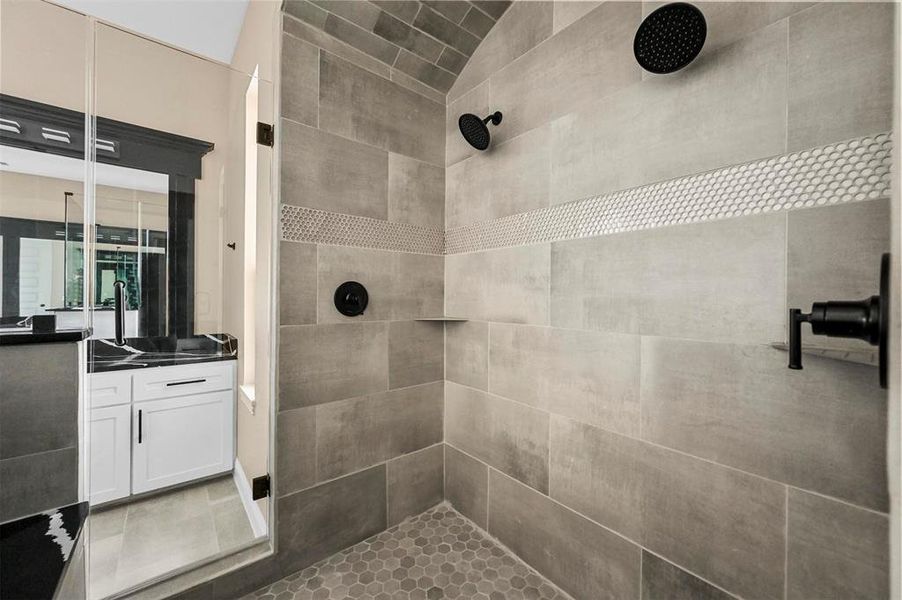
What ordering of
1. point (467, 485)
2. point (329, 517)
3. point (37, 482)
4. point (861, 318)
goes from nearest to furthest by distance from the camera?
point (861, 318) < point (37, 482) < point (329, 517) < point (467, 485)

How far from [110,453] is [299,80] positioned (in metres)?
1.49

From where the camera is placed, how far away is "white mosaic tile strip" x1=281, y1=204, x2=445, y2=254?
1.33m

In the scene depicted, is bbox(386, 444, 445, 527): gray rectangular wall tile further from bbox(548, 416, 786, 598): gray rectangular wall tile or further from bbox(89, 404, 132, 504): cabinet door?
bbox(89, 404, 132, 504): cabinet door

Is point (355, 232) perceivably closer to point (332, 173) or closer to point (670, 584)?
point (332, 173)

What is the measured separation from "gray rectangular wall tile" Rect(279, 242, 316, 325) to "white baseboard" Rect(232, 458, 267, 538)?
63cm

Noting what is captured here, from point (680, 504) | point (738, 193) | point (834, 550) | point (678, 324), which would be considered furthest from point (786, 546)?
point (738, 193)

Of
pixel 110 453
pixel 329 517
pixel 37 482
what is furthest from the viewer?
pixel 329 517

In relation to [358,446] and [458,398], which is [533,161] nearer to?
[458,398]

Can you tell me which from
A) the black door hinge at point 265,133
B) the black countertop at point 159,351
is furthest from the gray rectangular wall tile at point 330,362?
the black door hinge at point 265,133

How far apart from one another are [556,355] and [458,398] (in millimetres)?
612

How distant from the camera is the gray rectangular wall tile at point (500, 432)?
134 centimetres

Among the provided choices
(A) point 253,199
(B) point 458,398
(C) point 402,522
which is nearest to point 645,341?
(B) point 458,398

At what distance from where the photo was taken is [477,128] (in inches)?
56.1

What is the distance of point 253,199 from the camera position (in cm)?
140
